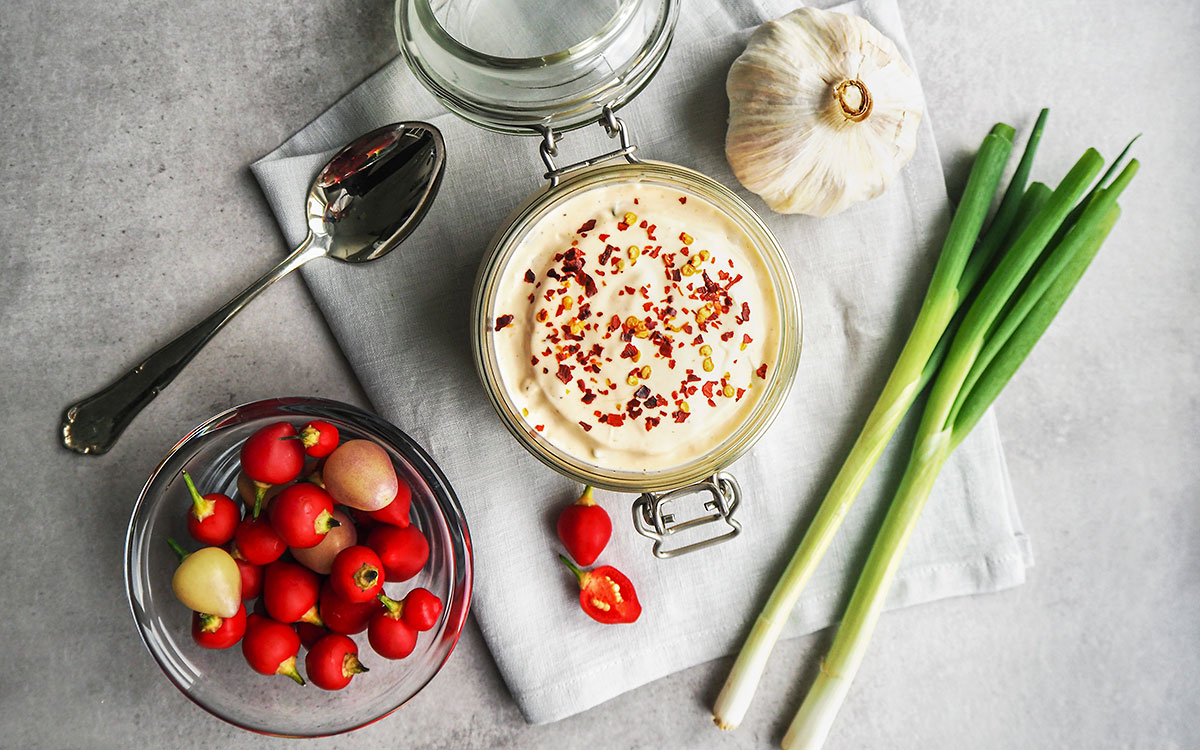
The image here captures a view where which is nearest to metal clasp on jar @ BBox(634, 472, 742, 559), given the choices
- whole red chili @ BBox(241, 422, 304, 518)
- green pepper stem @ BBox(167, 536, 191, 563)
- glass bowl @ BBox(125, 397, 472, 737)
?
glass bowl @ BBox(125, 397, 472, 737)

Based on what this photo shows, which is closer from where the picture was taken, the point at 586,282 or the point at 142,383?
the point at 586,282

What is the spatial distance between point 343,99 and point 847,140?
775 millimetres

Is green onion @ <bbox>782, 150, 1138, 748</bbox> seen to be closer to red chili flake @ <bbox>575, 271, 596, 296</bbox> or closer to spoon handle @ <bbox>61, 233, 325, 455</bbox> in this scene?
red chili flake @ <bbox>575, 271, 596, 296</bbox>

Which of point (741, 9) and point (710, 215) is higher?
point (741, 9)

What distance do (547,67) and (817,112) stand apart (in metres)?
0.40


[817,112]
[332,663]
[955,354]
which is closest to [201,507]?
[332,663]

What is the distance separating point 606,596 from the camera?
4.07ft

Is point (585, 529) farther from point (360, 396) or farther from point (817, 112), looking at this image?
point (817, 112)

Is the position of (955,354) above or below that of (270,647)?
above

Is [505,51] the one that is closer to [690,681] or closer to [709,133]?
[709,133]

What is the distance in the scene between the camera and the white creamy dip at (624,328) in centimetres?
106

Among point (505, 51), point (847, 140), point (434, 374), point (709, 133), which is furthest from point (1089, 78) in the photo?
point (434, 374)

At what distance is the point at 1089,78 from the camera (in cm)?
138

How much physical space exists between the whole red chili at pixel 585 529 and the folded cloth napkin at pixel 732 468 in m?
0.04
